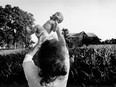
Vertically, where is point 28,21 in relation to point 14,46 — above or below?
above

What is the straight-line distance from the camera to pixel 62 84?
80.0 inches

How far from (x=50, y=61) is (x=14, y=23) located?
63.8 metres

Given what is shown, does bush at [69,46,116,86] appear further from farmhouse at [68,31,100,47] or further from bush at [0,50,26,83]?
farmhouse at [68,31,100,47]

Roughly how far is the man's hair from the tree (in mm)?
60337

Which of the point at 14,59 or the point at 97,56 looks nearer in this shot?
the point at 97,56

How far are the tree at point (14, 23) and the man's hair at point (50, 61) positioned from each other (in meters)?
60.3

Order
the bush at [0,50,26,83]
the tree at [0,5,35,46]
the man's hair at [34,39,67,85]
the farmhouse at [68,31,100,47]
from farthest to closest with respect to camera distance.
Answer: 1. the tree at [0,5,35,46]
2. the farmhouse at [68,31,100,47]
3. the bush at [0,50,26,83]
4. the man's hair at [34,39,67,85]

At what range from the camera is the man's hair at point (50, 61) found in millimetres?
1932

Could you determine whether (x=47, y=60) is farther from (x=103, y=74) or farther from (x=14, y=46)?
(x=14, y=46)

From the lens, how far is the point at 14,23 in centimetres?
6469

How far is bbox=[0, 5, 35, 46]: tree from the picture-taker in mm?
62969

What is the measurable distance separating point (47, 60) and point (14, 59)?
1007 centimetres

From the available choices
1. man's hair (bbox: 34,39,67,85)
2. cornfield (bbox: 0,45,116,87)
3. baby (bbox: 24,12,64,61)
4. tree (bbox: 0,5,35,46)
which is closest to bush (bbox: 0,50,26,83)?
cornfield (bbox: 0,45,116,87)

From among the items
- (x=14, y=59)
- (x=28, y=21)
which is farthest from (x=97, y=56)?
(x=28, y=21)
